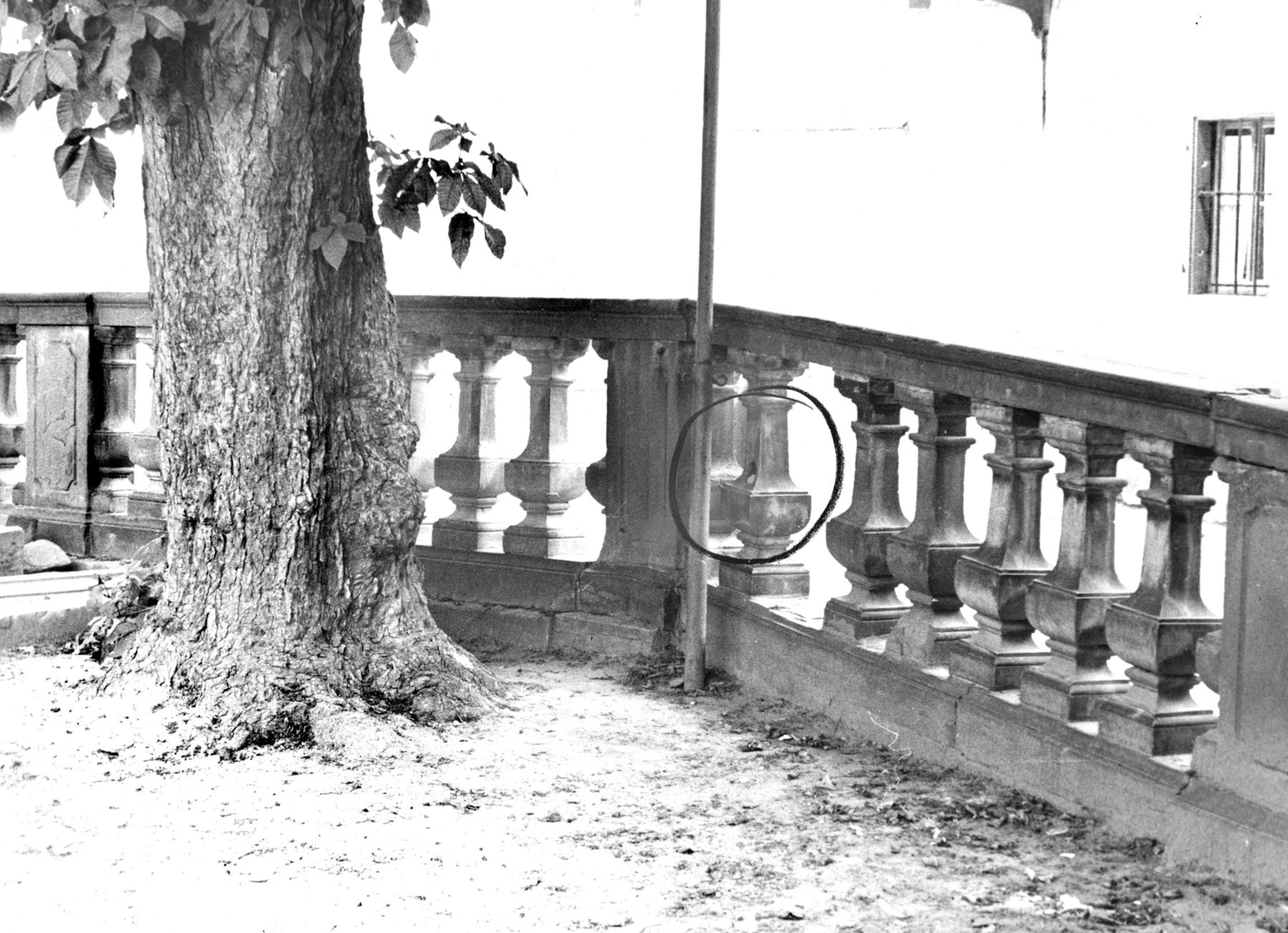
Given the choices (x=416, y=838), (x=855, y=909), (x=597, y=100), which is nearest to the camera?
(x=855, y=909)

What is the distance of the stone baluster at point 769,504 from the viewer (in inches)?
200

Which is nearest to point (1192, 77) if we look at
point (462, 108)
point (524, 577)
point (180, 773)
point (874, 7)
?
point (874, 7)

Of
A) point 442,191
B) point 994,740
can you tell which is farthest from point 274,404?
point 994,740

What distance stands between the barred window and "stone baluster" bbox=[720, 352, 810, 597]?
7528 millimetres

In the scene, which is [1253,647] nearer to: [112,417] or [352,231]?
[352,231]

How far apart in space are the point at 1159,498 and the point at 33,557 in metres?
4.67

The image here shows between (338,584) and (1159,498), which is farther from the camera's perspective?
(338,584)

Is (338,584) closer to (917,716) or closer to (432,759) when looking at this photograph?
(432,759)

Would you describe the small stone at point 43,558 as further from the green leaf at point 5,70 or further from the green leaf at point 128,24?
the green leaf at point 128,24

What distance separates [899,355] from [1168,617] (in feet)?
3.58

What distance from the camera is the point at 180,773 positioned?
4109 mm

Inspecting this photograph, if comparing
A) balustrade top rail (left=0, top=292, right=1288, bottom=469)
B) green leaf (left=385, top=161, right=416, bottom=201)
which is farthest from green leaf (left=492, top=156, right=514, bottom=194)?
balustrade top rail (left=0, top=292, right=1288, bottom=469)

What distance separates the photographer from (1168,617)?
3.50 meters

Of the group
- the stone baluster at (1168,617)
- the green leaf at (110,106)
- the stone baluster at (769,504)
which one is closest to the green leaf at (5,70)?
the green leaf at (110,106)
